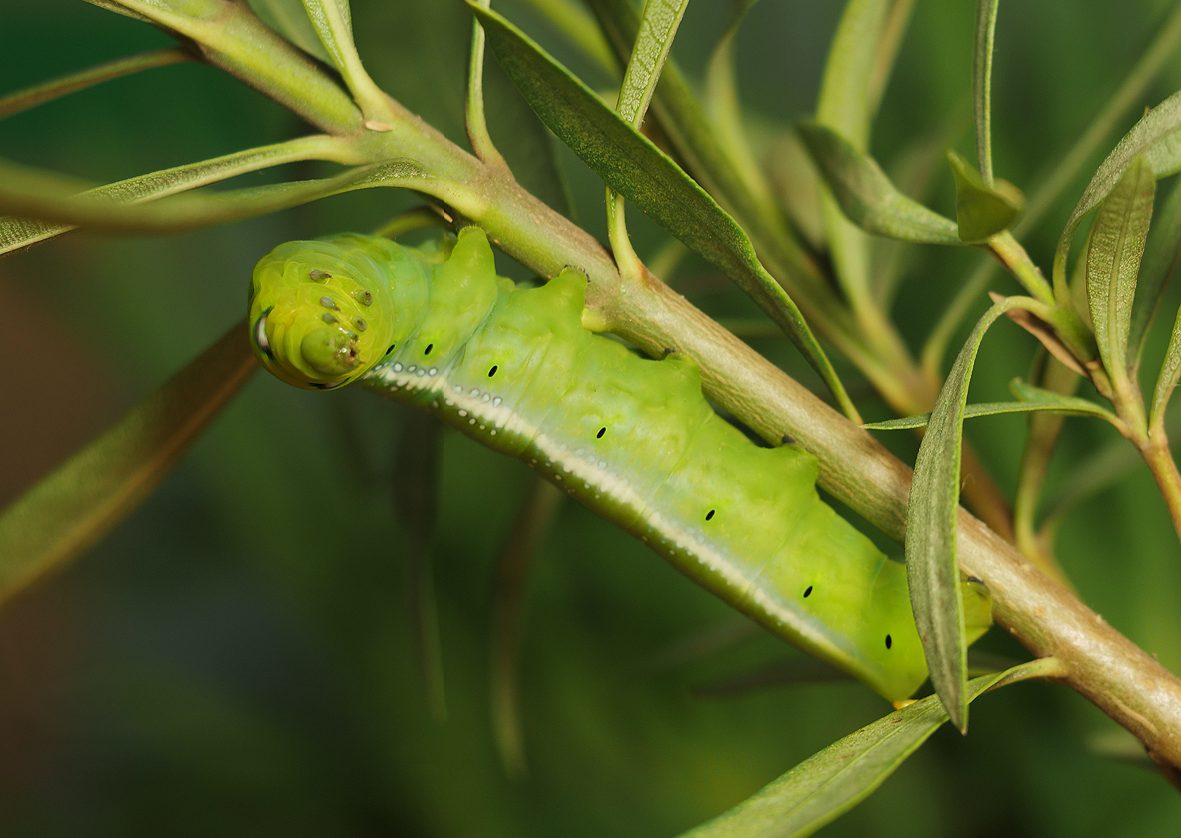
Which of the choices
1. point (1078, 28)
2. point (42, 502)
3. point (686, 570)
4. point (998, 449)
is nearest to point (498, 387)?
point (686, 570)

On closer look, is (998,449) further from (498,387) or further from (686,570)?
(498,387)

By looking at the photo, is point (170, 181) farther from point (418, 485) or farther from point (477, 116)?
point (418, 485)

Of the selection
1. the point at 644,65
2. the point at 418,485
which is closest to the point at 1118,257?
the point at 644,65

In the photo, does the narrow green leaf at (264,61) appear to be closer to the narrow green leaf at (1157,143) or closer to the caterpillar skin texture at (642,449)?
the caterpillar skin texture at (642,449)

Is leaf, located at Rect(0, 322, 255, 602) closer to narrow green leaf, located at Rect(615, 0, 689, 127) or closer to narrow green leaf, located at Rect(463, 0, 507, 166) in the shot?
narrow green leaf, located at Rect(463, 0, 507, 166)

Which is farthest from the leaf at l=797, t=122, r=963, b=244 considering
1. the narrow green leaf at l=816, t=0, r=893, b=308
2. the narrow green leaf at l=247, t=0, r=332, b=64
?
the narrow green leaf at l=247, t=0, r=332, b=64

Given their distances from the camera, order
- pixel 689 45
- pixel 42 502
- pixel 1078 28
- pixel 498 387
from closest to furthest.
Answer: pixel 42 502
pixel 498 387
pixel 1078 28
pixel 689 45

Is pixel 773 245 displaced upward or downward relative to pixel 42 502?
upward

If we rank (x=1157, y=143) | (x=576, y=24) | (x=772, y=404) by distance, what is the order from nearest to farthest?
(x=1157, y=143), (x=772, y=404), (x=576, y=24)
